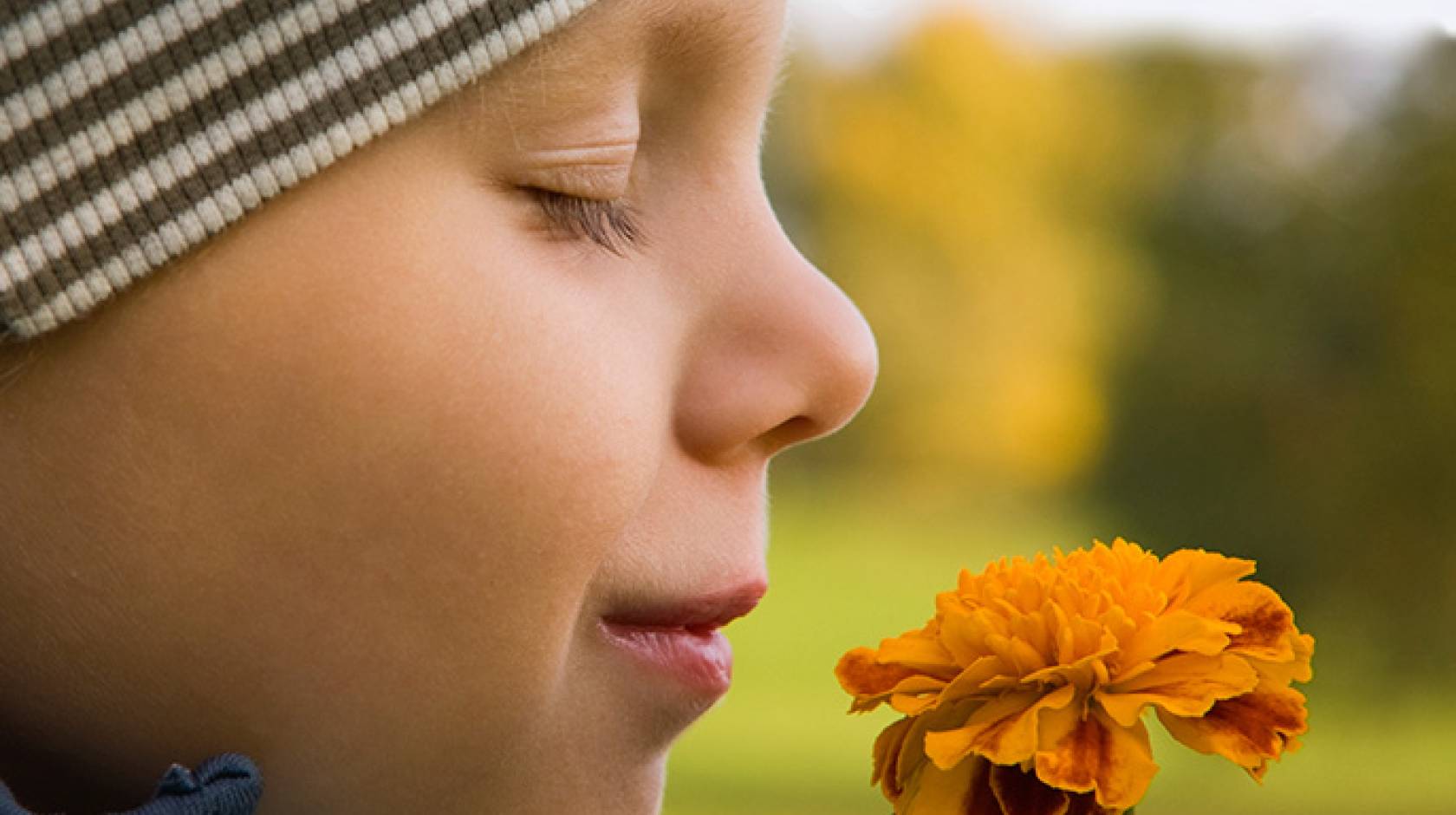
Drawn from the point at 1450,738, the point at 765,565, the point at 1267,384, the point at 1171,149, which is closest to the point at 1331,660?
the point at 1267,384

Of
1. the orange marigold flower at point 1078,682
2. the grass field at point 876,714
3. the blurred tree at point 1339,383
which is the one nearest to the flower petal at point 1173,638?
the orange marigold flower at point 1078,682

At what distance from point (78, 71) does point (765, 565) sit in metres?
0.32

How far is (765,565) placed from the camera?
0.72 metres

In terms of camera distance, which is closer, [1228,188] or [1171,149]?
[1228,188]

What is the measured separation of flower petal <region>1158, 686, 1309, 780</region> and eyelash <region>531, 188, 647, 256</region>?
0.26 meters

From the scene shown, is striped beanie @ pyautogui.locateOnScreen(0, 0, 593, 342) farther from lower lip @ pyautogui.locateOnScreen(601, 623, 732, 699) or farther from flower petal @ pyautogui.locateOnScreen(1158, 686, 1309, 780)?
flower petal @ pyautogui.locateOnScreen(1158, 686, 1309, 780)

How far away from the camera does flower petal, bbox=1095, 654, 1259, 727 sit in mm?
598

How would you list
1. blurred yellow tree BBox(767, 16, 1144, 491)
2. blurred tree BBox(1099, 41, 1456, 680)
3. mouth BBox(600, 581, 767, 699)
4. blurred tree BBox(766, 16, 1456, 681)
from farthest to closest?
blurred yellow tree BBox(767, 16, 1144, 491), blurred tree BBox(766, 16, 1456, 681), blurred tree BBox(1099, 41, 1456, 680), mouth BBox(600, 581, 767, 699)

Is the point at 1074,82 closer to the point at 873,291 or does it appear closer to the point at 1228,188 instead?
the point at 873,291

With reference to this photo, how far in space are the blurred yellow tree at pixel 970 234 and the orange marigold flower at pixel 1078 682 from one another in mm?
10883

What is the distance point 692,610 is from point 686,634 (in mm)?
19

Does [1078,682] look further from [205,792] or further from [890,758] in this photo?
[205,792]

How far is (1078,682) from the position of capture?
0.62m

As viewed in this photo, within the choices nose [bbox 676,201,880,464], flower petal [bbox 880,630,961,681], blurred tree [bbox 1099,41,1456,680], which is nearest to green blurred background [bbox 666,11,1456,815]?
blurred tree [bbox 1099,41,1456,680]
